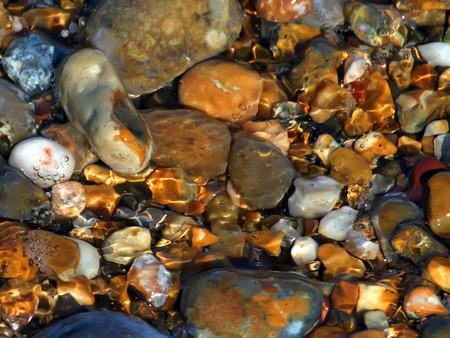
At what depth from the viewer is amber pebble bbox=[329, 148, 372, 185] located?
4.45m

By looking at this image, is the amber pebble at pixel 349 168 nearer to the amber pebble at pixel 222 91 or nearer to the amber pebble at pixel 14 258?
the amber pebble at pixel 222 91

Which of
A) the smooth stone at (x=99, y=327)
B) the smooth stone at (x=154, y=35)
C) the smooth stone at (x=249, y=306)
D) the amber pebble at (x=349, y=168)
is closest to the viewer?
the smooth stone at (x=99, y=327)

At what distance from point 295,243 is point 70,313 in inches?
54.0

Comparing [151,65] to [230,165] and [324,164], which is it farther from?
[324,164]

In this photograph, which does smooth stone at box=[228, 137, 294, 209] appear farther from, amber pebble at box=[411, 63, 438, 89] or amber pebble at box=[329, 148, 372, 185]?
amber pebble at box=[411, 63, 438, 89]

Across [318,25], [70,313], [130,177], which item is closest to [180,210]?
[130,177]

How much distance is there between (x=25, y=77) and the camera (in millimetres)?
4613

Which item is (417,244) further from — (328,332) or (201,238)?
(201,238)

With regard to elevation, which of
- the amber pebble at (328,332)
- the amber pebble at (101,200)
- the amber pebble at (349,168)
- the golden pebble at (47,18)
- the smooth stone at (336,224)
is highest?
the golden pebble at (47,18)

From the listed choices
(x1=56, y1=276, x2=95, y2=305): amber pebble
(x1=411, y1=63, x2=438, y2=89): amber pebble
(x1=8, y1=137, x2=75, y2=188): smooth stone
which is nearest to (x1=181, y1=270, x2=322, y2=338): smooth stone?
(x1=56, y1=276, x2=95, y2=305): amber pebble

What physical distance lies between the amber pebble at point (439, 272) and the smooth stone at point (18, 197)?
2.27 meters

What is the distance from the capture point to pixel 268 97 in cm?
480

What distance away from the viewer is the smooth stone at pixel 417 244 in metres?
4.05

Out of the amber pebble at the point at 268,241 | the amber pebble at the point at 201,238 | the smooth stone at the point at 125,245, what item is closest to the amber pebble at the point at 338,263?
the amber pebble at the point at 268,241
